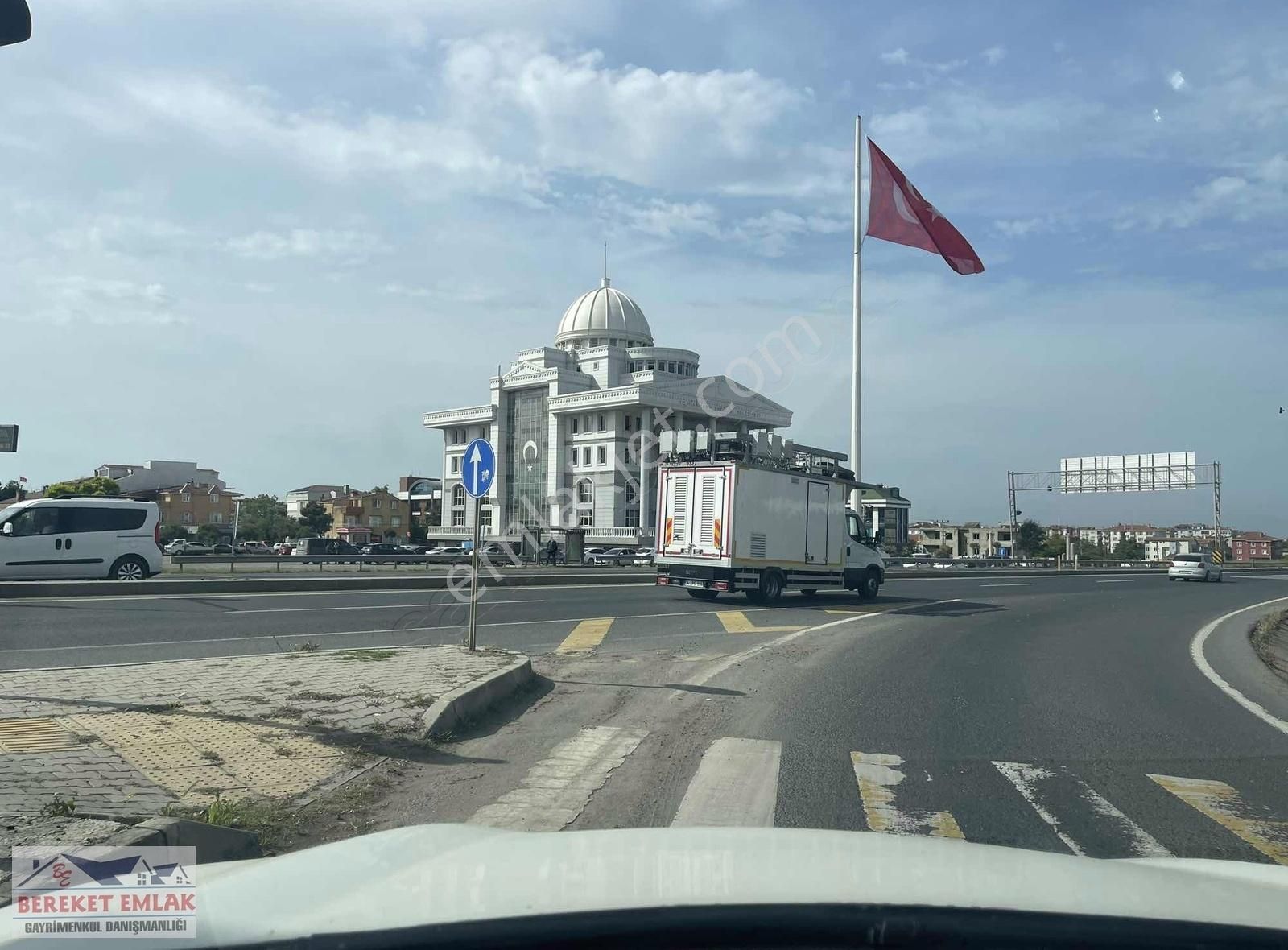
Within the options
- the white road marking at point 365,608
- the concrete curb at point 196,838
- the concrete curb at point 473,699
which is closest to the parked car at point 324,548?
the white road marking at point 365,608

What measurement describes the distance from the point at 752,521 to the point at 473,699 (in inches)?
540

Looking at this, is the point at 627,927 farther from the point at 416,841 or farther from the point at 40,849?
the point at 40,849

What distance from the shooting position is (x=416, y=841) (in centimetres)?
294

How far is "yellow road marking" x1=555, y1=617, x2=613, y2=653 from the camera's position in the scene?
13.2 metres

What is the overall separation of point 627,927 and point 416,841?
3.73ft

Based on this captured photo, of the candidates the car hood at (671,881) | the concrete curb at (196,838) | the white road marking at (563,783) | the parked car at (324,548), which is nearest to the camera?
the car hood at (671,881)

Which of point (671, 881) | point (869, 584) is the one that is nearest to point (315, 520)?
point (869, 584)

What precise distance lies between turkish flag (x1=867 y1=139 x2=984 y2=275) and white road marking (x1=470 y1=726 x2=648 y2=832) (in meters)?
21.7

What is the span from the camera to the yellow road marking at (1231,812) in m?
5.00

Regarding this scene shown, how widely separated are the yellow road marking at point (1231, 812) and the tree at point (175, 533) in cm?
6256

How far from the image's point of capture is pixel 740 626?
1706 centimetres

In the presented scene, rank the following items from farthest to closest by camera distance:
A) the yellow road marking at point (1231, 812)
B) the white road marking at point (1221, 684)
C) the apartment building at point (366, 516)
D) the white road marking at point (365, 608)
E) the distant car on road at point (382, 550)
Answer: the apartment building at point (366, 516) → the distant car on road at point (382, 550) → the white road marking at point (365, 608) → the white road marking at point (1221, 684) → the yellow road marking at point (1231, 812)

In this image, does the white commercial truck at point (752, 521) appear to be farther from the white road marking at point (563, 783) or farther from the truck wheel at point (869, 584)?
the white road marking at point (563, 783)

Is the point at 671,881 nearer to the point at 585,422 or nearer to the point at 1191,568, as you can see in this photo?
the point at 1191,568
